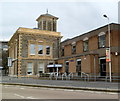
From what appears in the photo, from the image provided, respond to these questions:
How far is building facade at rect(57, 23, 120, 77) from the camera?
103 ft

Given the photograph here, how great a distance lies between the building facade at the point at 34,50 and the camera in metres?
45.3

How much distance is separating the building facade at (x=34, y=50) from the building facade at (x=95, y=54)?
802cm

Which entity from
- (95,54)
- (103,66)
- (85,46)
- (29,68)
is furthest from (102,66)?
(29,68)

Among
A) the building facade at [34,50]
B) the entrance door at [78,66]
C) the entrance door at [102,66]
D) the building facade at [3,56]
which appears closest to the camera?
the entrance door at [102,66]

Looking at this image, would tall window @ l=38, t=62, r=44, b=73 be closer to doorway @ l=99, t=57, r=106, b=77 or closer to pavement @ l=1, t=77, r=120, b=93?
doorway @ l=99, t=57, r=106, b=77

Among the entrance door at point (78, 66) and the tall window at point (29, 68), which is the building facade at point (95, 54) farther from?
the tall window at point (29, 68)

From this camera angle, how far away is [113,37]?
105ft

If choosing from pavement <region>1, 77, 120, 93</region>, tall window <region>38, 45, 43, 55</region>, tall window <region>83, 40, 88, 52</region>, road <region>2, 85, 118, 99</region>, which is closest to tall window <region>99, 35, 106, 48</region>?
tall window <region>83, 40, 88, 52</region>

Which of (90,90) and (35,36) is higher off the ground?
(35,36)

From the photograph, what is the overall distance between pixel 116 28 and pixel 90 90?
57.9ft

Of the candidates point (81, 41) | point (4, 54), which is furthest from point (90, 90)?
point (4, 54)

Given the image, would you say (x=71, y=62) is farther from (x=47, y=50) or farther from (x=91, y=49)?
(x=47, y=50)

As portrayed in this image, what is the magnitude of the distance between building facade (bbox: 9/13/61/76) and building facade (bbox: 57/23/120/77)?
26.3 feet

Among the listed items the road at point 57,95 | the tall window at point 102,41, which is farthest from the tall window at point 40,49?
the road at point 57,95
